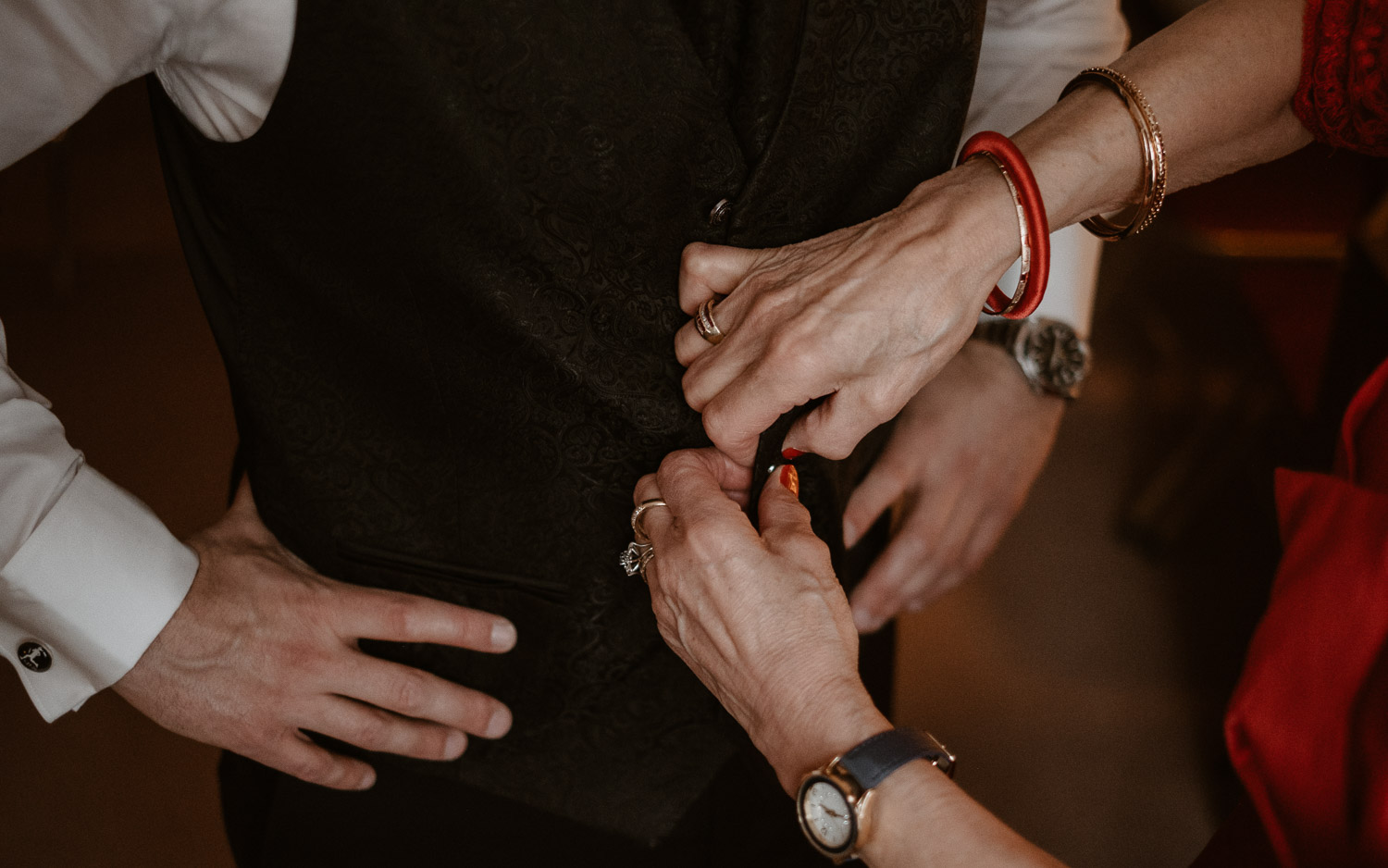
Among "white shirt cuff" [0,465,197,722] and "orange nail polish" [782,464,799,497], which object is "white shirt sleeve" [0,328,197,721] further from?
"orange nail polish" [782,464,799,497]

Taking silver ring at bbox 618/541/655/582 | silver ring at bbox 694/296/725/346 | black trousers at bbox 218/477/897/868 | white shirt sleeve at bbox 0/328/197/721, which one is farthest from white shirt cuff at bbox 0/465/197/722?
silver ring at bbox 694/296/725/346

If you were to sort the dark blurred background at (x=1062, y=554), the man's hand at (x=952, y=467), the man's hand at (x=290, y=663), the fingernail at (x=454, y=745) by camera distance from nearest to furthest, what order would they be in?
the man's hand at (x=290, y=663) < the fingernail at (x=454, y=745) < the man's hand at (x=952, y=467) < the dark blurred background at (x=1062, y=554)

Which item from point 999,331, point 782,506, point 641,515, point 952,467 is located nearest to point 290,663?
point 641,515

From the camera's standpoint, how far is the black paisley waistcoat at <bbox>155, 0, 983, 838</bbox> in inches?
25.5

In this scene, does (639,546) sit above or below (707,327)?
below

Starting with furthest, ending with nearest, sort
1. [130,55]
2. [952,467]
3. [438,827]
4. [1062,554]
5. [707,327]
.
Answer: [1062,554] → [952,467] → [438,827] → [707,327] → [130,55]

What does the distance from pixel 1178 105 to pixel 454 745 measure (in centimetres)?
82

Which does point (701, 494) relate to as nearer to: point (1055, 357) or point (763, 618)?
point (763, 618)

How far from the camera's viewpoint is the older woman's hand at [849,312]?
65 centimetres

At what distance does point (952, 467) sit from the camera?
1.05 metres

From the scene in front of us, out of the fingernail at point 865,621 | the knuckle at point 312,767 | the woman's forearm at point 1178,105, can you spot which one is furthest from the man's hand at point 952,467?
the knuckle at point 312,767

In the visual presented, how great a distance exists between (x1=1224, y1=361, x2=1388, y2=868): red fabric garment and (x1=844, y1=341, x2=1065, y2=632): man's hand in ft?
1.06

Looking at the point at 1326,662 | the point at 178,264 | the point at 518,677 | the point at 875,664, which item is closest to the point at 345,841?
the point at 518,677

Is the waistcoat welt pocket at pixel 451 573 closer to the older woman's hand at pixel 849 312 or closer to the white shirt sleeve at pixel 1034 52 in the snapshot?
the older woman's hand at pixel 849 312
